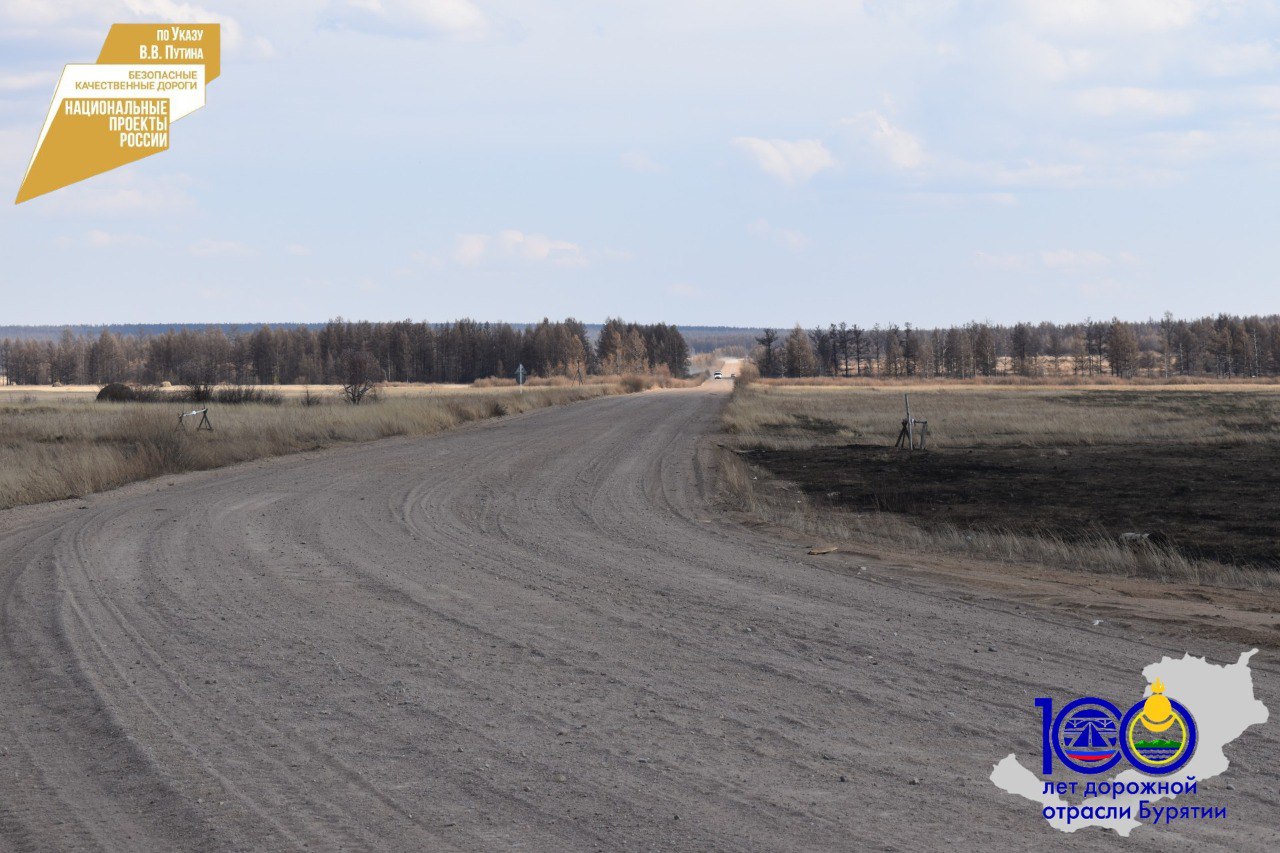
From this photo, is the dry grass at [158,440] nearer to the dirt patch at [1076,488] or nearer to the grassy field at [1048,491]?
the grassy field at [1048,491]

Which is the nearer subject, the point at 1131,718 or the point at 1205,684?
the point at 1131,718

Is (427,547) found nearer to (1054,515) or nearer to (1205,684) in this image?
(1205,684)

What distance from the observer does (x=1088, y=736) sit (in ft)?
16.5

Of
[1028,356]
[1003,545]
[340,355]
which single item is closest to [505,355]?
[340,355]

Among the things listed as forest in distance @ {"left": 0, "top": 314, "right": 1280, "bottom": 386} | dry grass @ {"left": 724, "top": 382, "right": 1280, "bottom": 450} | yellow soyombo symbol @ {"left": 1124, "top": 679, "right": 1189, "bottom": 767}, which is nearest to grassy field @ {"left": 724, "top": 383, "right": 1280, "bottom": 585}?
dry grass @ {"left": 724, "top": 382, "right": 1280, "bottom": 450}

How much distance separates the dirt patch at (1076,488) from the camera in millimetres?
14562

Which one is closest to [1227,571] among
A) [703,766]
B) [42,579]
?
[703,766]

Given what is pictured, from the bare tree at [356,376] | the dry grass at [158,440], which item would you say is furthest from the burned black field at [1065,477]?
the bare tree at [356,376]

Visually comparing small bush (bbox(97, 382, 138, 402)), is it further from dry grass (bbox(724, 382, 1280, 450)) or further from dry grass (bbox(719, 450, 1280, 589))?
dry grass (bbox(719, 450, 1280, 589))

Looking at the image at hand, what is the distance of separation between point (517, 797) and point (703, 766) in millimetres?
908

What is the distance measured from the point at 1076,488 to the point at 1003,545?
832 cm

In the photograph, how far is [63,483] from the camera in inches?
648

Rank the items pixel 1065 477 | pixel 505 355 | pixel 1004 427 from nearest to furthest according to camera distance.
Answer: pixel 1065 477 < pixel 1004 427 < pixel 505 355

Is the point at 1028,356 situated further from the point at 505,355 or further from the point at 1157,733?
the point at 1157,733
